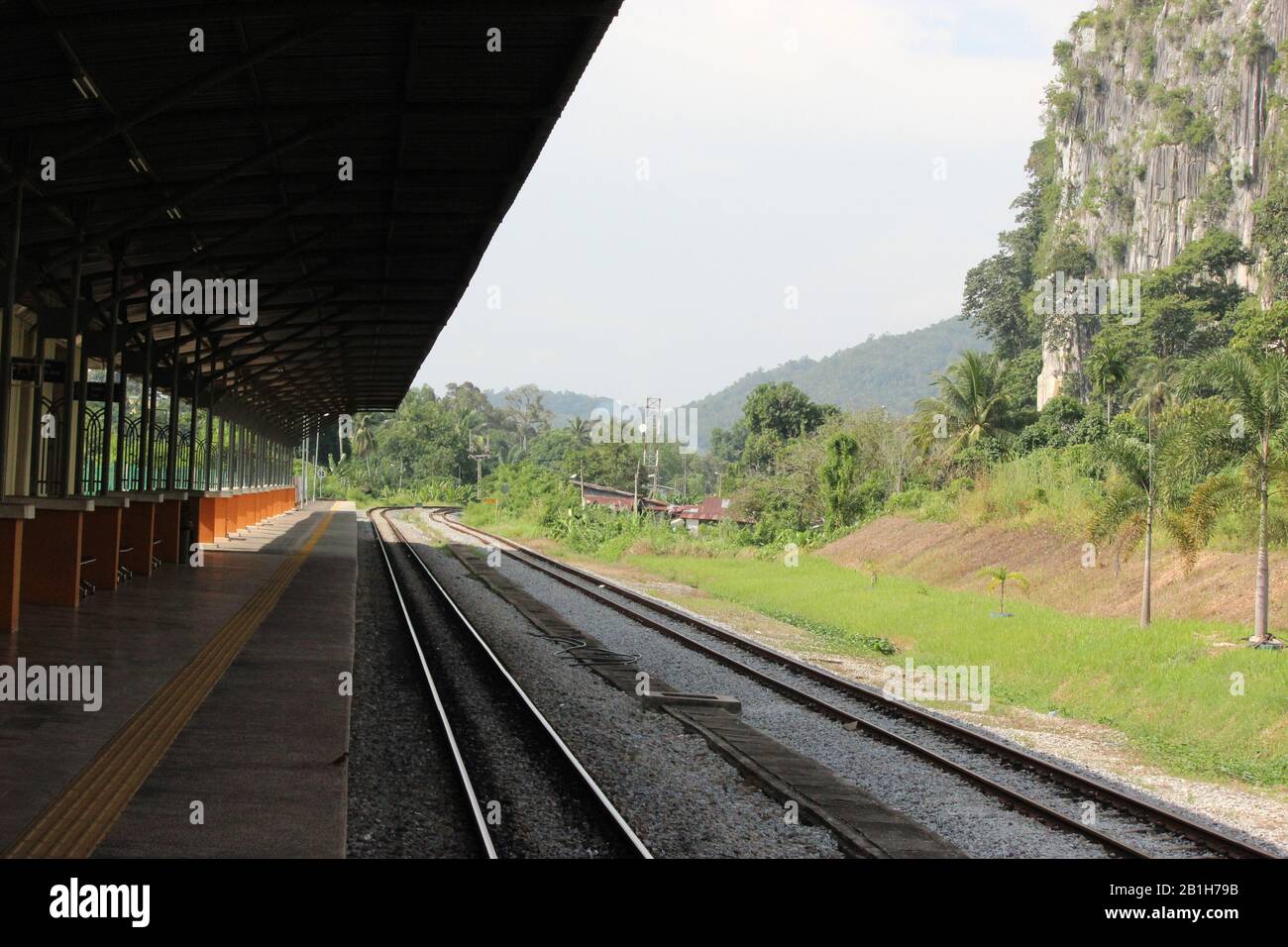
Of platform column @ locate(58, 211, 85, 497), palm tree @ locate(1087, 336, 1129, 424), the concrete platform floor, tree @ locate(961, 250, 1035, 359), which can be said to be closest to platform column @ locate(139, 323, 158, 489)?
the concrete platform floor

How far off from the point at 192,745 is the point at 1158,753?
9.29 m

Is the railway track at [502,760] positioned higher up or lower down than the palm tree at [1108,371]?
lower down

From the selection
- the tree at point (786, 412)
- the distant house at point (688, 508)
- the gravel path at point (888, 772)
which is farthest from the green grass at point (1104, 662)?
the tree at point (786, 412)

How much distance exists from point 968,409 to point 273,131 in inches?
1887

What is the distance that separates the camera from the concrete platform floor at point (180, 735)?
7.09 meters

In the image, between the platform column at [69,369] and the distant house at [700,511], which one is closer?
the platform column at [69,369]

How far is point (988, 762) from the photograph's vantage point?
37.3ft

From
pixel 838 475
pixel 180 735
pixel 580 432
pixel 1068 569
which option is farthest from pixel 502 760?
pixel 580 432

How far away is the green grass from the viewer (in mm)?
13492

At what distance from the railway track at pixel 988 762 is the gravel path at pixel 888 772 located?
12 cm

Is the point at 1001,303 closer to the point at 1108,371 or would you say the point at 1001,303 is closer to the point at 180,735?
the point at 1108,371

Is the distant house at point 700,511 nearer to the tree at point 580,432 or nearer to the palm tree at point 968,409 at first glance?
the palm tree at point 968,409

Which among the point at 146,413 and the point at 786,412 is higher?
the point at 786,412
